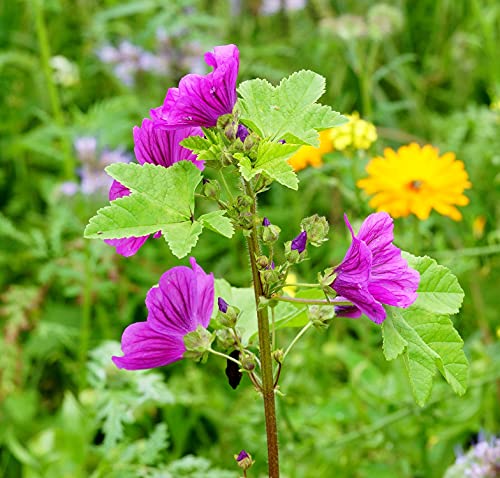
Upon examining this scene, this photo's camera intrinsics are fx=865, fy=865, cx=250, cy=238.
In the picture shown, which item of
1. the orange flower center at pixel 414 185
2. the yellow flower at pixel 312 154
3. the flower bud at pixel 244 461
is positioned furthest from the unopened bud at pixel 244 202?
the yellow flower at pixel 312 154

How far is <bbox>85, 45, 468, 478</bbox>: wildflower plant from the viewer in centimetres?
74

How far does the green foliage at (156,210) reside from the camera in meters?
0.71

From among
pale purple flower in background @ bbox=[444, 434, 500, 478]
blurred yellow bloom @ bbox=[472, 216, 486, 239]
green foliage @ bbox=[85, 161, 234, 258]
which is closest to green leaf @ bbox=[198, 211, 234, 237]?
green foliage @ bbox=[85, 161, 234, 258]

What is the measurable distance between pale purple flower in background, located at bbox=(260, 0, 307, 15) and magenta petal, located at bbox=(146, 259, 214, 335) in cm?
244

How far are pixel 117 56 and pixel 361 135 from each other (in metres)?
1.17

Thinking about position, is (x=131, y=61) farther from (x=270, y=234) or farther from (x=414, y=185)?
(x=270, y=234)

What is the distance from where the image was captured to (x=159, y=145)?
32.3 inches

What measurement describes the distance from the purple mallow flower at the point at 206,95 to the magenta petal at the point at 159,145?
0.04 metres

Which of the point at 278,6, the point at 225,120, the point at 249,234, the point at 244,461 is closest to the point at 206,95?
the point at 225,120

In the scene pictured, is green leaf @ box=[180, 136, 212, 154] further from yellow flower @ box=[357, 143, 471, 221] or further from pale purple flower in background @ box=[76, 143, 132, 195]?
pale purple flower in background @ box=[76, 143, 132, 195]

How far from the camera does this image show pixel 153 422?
2008mm

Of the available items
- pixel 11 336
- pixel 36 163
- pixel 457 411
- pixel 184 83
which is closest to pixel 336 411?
pixel 457 411

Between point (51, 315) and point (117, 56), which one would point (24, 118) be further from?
point (51, 315)

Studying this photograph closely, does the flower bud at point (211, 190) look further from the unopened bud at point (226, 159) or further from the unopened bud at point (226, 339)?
the unopened bud at point (226, 339)
